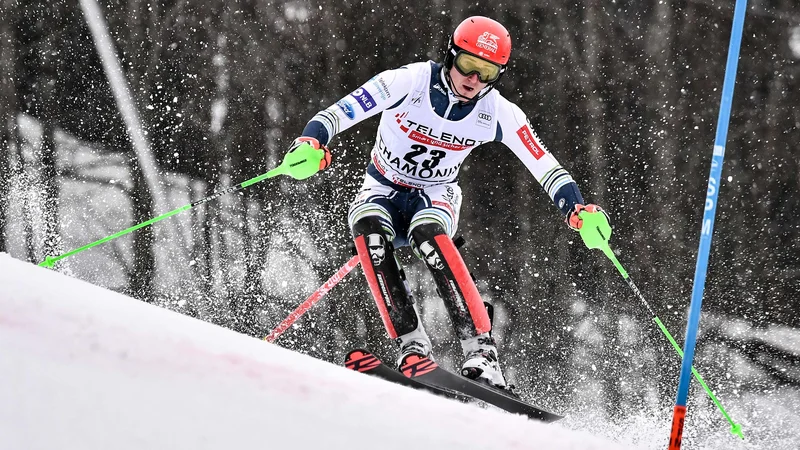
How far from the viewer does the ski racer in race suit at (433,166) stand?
317 centimetres

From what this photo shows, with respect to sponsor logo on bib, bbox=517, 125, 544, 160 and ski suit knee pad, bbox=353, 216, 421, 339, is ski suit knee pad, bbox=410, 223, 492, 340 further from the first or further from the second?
sponsor logo on bib, bbox=517, 125, 544, 160

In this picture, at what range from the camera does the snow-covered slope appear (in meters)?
1.34

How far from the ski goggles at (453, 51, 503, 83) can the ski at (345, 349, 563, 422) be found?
122 centimetres

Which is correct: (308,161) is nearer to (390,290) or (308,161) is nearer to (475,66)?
(390,290)

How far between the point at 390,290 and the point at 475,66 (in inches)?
40.1

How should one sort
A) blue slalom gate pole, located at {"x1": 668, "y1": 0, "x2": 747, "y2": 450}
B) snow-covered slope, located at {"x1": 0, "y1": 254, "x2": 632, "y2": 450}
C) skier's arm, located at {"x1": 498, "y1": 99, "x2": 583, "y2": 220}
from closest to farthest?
snow-covered slope, located at {"x1": 0, "y1": 254, "x2": 632, "y2": 450} → blue slalom gate pole, located at {"x1": 668, "y1": 0, "x2": 747, "y2": 450} → skier's arm, located at {"x1": 498, "y1": 99, "x2": 583, "y2": 220}

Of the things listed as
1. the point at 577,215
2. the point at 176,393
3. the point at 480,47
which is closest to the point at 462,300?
the point at 577,215

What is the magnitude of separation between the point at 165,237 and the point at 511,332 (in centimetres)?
504

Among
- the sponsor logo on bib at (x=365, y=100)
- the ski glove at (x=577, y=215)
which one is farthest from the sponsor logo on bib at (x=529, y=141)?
the sponsor logo on bib at (x=365, y=100)

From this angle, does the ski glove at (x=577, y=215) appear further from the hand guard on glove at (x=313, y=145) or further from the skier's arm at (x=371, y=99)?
the hand guard on glove at (x=313, y=145)

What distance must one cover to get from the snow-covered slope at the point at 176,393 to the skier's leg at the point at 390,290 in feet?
3.58

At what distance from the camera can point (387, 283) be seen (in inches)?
127

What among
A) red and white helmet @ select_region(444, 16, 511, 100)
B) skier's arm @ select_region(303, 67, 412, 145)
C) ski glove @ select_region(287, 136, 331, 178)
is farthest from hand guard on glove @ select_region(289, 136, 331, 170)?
red and white helmet @ select_region(444, 16, 511, 100)

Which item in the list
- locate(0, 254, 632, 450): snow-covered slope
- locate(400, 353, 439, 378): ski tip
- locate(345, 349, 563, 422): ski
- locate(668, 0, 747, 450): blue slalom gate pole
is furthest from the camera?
locate(400, 353, 439, 378): ski tip
